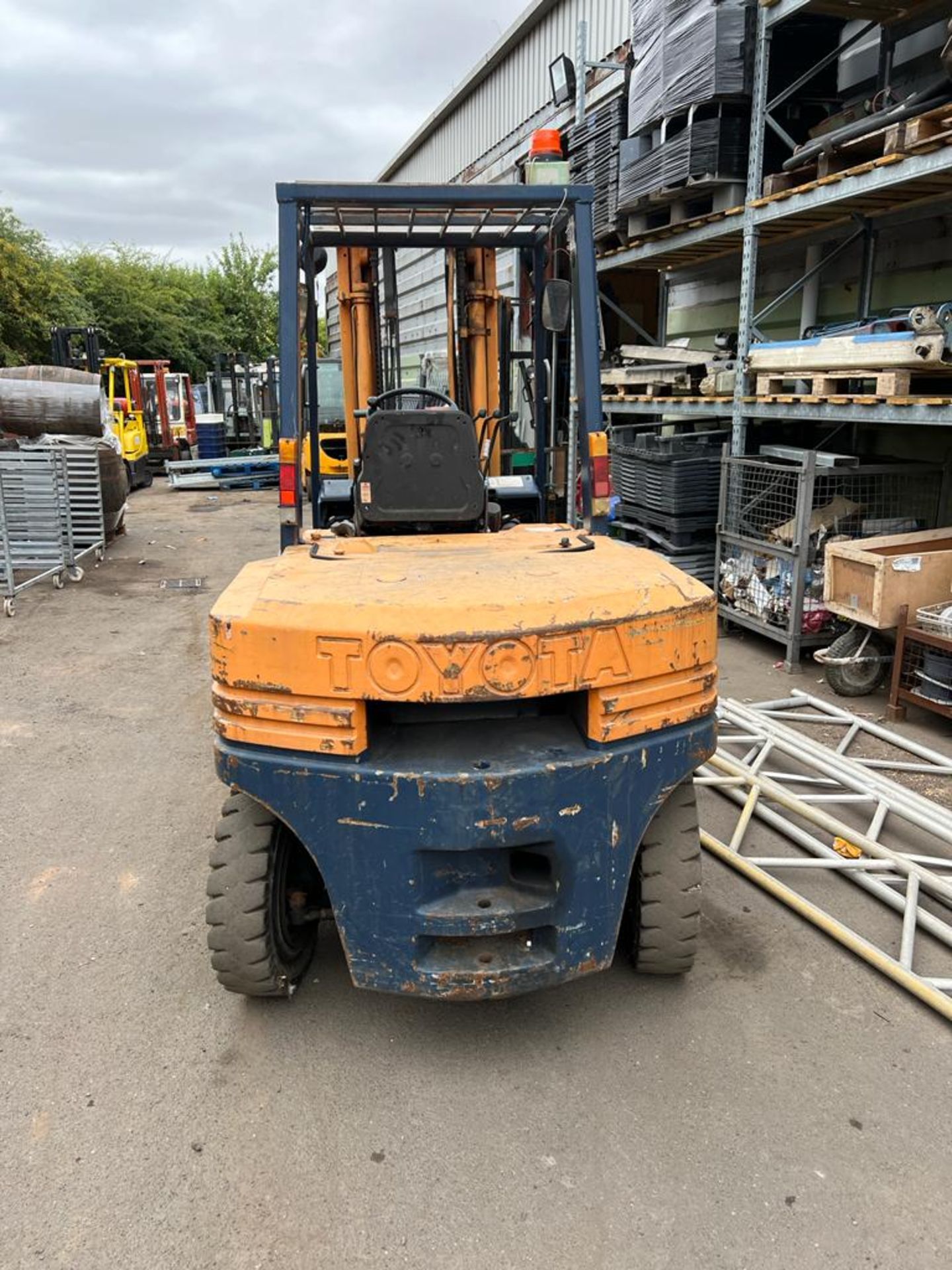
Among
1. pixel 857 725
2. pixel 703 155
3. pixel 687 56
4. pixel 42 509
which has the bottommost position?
pixel 857 725

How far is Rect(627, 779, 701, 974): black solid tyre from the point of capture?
9.61 feet

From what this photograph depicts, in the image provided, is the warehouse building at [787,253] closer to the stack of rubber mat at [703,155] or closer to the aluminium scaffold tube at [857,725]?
the stack of rubber mat at [703,155]

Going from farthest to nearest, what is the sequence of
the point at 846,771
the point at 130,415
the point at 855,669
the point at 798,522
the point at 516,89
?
the point at 130,415
the point at 516,89
the point at 798,522
the point at 855,669
the point at 846,771

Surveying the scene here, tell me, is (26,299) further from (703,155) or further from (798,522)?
(798,522)

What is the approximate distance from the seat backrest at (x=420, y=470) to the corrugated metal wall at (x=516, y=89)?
29.6ft

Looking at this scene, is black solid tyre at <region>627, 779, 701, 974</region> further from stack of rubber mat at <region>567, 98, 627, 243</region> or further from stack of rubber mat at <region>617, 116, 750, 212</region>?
stack of rubber mat at <region>567, 98, 627, 243</region>

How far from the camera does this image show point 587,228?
4.15 metres

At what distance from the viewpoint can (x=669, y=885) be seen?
293 centimetres

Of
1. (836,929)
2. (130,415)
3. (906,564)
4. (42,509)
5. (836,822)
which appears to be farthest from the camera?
(130,415)

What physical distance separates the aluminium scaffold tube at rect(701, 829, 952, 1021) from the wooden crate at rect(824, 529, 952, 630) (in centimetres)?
236

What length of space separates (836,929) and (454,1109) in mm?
1612

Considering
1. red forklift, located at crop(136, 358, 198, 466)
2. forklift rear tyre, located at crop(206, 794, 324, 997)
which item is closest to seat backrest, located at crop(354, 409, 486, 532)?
forklift rear tyre, located at crop(206, 794, 324, 997)

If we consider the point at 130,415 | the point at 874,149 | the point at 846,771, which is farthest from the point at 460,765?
the point at 130,415

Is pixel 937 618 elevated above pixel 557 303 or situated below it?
below
